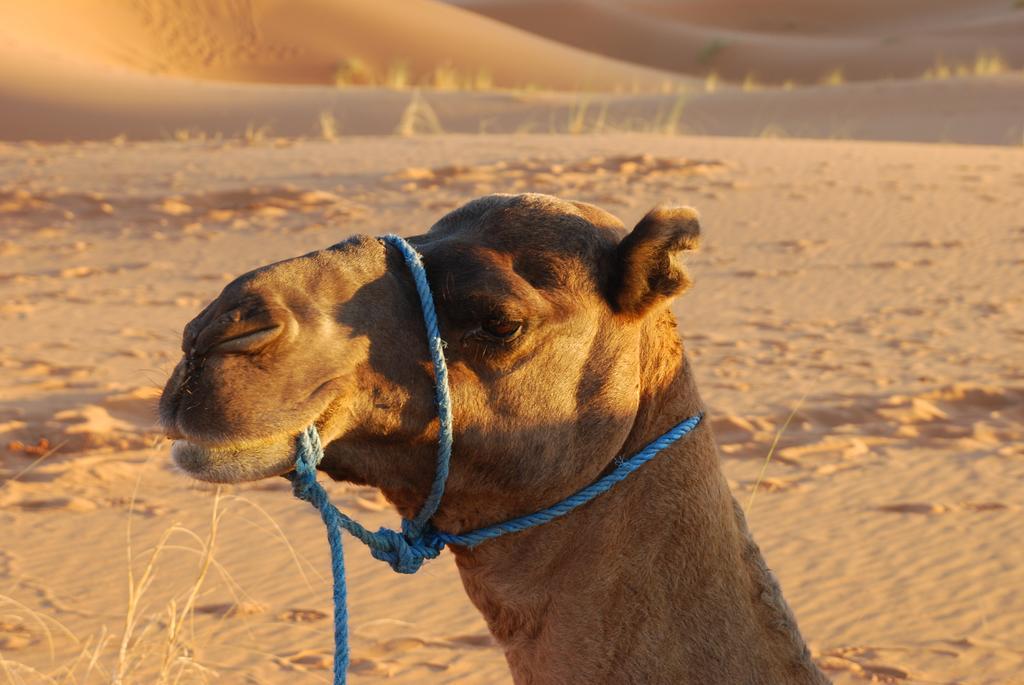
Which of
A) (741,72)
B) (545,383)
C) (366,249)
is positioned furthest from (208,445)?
(741,72)

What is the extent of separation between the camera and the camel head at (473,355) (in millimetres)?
2387

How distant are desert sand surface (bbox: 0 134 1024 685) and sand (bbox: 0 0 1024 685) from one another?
31mm

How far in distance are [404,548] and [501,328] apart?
508 millimetres

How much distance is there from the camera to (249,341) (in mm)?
2307

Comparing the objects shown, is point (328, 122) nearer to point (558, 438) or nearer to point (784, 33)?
point (558, 438)

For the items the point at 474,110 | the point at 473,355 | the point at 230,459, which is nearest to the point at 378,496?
the point at 473,355

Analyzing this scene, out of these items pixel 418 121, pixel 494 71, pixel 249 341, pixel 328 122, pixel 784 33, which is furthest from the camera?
pixel 784 33

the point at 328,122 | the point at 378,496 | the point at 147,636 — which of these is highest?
the point at 147,636

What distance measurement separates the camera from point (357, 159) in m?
18.4

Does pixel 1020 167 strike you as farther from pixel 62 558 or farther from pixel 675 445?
pixel 675 445

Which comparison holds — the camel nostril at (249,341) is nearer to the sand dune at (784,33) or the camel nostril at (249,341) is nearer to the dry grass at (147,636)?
the dry grass at (147,636)

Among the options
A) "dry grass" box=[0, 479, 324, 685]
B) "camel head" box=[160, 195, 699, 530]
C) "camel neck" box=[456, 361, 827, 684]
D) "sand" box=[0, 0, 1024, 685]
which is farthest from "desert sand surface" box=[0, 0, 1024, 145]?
"camel neck" box=[456, 361, 827, 684]

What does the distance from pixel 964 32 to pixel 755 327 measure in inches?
1806

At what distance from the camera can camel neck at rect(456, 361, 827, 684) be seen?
8.82ft
